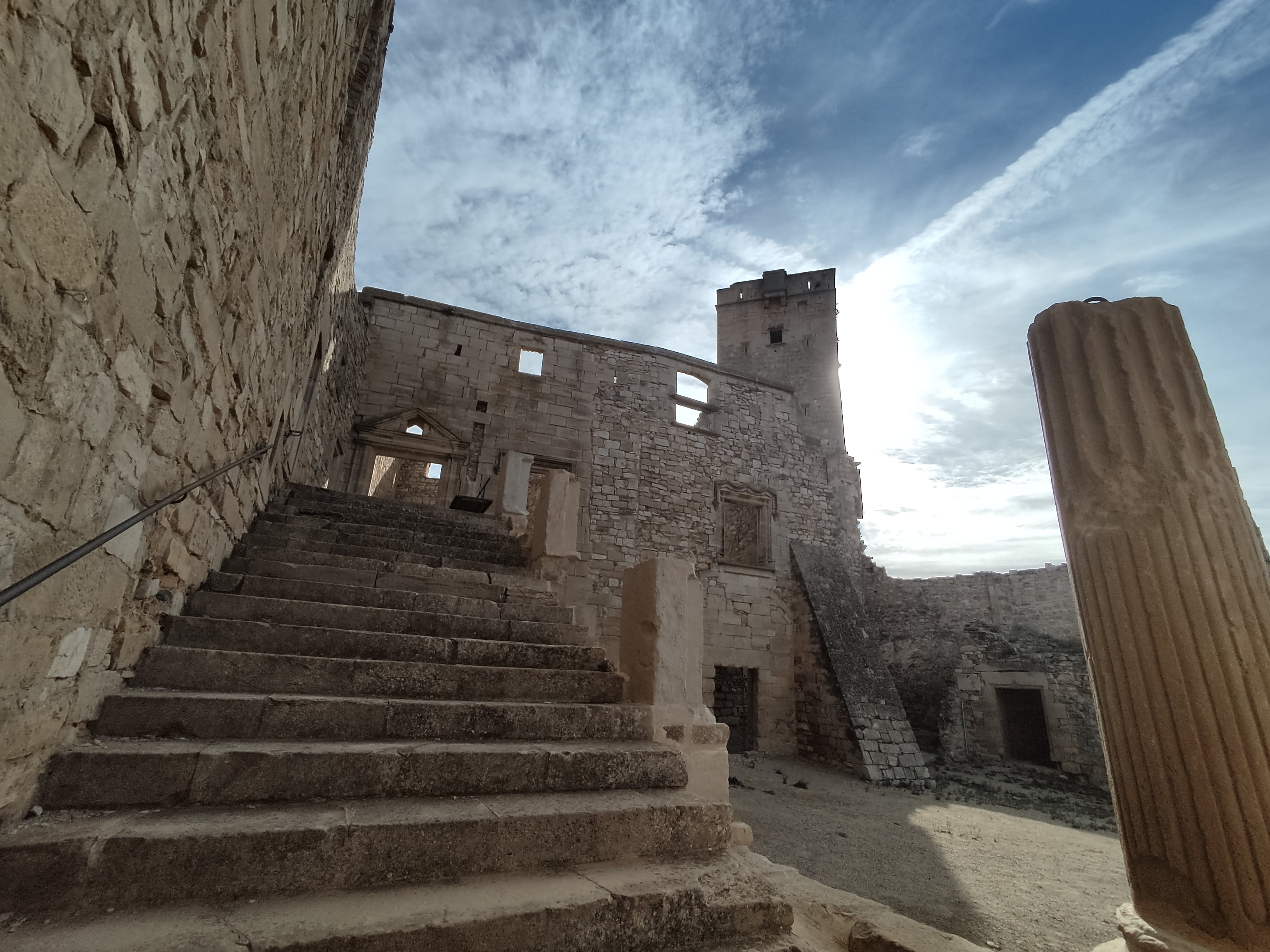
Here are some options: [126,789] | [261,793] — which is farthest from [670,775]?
[126,789]

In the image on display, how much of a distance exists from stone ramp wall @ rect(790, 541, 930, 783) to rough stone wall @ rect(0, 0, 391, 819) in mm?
10395

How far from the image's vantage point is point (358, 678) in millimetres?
2762

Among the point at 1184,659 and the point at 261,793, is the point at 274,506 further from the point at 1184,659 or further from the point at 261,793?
the point at 1184,659

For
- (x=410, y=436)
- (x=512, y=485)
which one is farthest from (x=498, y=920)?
(x=410, y=436)

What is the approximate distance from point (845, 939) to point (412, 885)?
1.70 meters

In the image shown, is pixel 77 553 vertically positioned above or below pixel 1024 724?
above

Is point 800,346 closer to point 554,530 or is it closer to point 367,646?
point 554,530

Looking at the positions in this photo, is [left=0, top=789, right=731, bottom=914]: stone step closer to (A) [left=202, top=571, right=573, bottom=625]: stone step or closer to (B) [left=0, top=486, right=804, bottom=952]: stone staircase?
(B) [left=0, top=486, right=804, bottom=952]: stone staircase

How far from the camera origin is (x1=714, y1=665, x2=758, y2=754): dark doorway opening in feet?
37.5

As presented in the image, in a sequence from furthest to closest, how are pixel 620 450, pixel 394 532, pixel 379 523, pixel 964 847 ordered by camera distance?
pixel 620 450
pixel 964 847
pixel 379 523
pixel 394 532

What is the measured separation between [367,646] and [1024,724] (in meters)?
14.3

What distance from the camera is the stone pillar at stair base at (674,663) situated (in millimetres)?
2930

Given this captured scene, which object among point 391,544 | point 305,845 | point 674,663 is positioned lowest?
point 305,845

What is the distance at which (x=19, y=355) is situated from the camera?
1.16 metres
